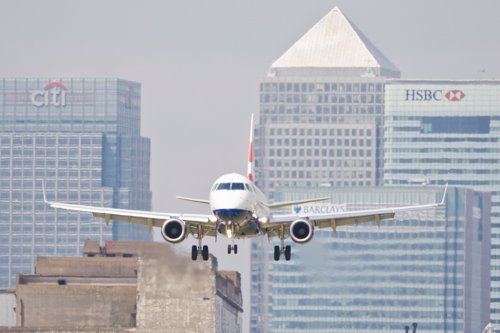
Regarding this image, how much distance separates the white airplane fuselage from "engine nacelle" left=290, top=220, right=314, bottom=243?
249cm

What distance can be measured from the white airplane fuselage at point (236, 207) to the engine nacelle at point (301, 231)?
2.49 meters

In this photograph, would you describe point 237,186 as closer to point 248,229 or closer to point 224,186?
point 224,186

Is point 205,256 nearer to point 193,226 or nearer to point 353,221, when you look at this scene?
point 193,226

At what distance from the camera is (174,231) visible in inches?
6393

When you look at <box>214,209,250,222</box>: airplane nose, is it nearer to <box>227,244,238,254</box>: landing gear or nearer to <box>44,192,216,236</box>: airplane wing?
<box>44,192,216,236</box>: airplane wing

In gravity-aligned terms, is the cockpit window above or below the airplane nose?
above

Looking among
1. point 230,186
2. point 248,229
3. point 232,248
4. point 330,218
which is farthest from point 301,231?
point 330,218

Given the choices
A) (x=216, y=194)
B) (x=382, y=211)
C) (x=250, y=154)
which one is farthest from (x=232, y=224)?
(x=250, y=154)

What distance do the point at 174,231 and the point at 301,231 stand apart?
8418 millimetres

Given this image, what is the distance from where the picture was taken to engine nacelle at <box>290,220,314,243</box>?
Answer: 530 feet

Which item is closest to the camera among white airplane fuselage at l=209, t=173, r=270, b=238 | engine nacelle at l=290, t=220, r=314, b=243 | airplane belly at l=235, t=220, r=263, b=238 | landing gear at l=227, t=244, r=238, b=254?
white airplane fuselage at l=209, t=173, r=270, b=238

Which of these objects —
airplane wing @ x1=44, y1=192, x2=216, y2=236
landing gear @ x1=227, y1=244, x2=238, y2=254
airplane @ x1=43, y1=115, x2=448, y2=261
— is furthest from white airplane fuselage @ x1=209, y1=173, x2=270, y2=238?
landing gear @ x1=227, y1=244, x2=238, y2=254

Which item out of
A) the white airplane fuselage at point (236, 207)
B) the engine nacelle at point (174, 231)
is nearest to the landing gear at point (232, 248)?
the white airplane fuselage at point (236, 207)

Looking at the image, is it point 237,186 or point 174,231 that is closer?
point 237,186
